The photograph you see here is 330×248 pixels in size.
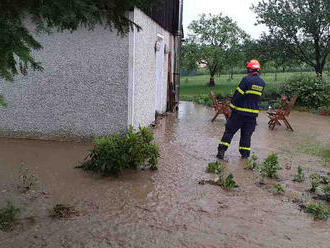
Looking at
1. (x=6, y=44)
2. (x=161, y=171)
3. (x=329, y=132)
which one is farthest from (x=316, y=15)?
(x=6, y=44)

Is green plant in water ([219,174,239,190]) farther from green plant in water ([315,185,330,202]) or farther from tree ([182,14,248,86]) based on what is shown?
tree ([182,14,248,86])

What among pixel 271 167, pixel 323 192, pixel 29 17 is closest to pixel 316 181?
pixel 323 192

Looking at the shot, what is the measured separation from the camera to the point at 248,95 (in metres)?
7.64

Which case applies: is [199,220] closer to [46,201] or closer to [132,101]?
[46,201]

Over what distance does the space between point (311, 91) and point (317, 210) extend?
1374 cm

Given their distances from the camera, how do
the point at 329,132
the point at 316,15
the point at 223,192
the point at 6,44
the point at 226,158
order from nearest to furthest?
the point at 6,44 → the point at 223,192 → the point at 226,158 → the point at 329,132 → the point at 316,15

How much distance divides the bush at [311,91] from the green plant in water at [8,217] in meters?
15.0

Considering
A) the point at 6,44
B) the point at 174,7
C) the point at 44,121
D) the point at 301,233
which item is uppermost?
the point at 174,7

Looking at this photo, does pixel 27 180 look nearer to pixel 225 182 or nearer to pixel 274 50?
pixel 225 182

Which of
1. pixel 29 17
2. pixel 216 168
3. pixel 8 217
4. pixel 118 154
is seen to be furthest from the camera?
pixel 216 168

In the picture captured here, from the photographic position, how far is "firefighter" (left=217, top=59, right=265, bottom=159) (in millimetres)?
7613

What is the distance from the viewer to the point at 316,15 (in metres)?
21.5

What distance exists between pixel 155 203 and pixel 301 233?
73.4 inches

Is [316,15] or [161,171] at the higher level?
[316,15]
